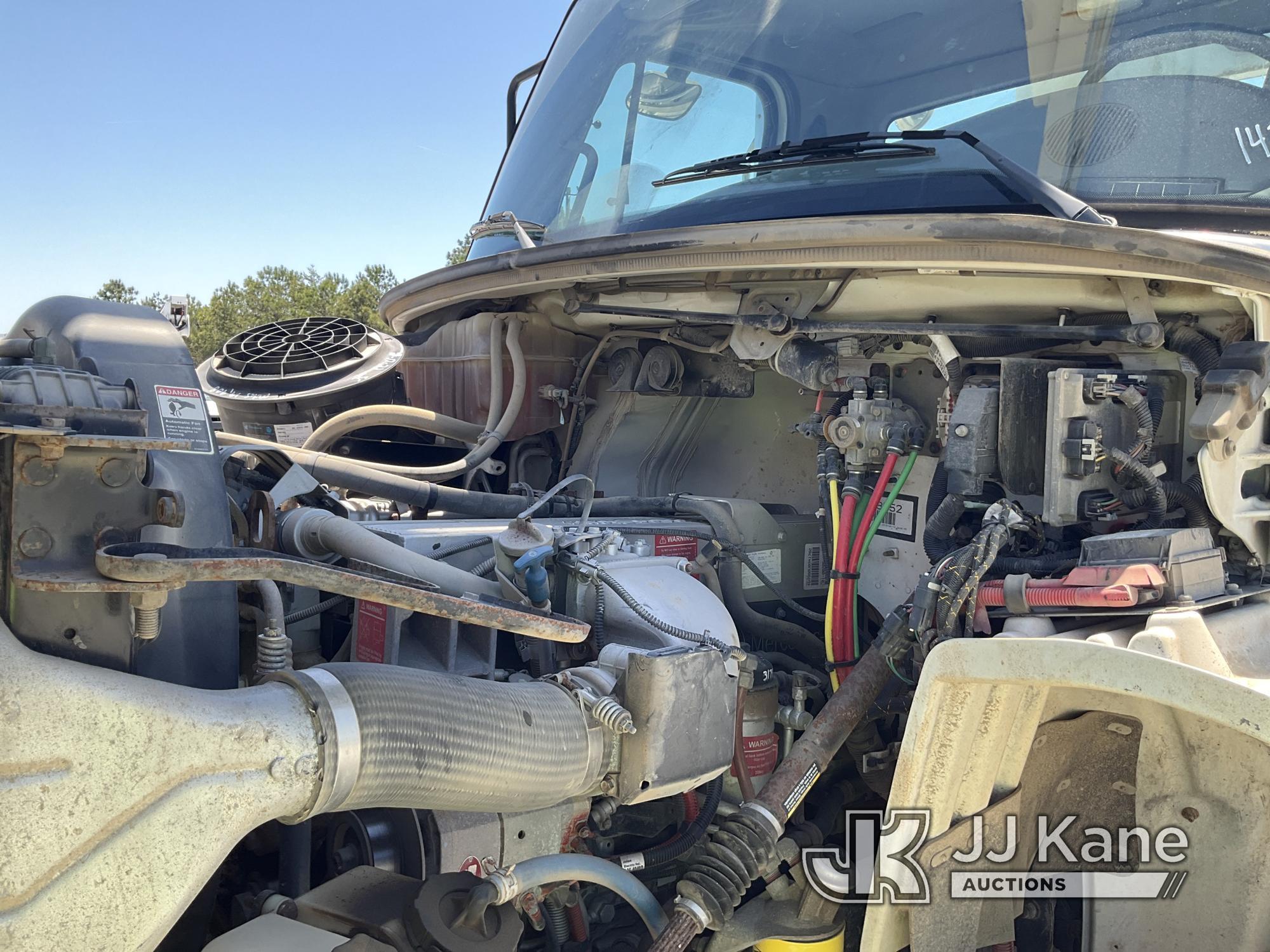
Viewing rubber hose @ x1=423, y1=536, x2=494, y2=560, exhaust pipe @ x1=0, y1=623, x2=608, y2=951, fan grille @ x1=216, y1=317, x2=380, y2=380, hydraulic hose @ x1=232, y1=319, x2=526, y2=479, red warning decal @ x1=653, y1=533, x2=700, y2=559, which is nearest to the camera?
exhaust pipe @ x1=0, y1=623, x2=608, y2=951

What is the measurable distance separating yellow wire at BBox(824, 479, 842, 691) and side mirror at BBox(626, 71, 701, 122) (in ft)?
3.73

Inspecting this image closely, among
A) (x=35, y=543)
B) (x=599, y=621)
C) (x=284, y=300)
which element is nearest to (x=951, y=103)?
(x=599, y=621)

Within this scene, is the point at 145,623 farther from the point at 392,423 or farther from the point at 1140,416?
the point at 392,423

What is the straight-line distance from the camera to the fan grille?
3.70 metres

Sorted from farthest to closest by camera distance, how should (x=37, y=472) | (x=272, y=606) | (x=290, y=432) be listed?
(x=290, y=432), (x=272, y=606), (x=37, y=472)

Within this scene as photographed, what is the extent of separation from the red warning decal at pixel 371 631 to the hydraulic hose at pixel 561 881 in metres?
0.48

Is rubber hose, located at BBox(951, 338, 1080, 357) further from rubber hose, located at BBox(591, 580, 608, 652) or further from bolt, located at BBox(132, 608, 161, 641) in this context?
bolt, located at BBox(132, 608, 161, 641)

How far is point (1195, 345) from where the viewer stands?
206 centimetres

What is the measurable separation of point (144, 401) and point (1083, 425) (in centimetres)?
166

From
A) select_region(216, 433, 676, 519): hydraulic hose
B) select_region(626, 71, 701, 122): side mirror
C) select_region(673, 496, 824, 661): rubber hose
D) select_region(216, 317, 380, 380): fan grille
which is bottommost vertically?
select_region(673, 496, 824, 661): rubber hose

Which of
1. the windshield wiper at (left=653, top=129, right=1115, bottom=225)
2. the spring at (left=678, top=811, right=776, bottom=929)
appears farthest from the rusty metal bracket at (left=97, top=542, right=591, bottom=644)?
the windshield wiper at (left=653, top=129, right=1115, bottom=225)

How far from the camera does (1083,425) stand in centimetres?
201

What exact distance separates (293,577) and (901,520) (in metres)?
1.60

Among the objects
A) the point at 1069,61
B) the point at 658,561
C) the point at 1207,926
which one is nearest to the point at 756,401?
the point at 658,561
